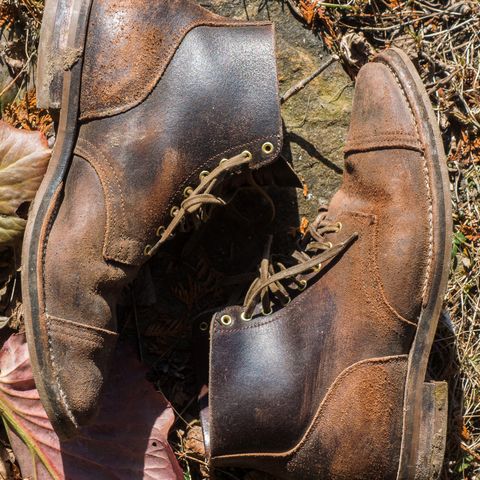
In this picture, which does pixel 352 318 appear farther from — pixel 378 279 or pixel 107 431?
pixel 107 431

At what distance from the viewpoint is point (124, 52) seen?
77.7 inches

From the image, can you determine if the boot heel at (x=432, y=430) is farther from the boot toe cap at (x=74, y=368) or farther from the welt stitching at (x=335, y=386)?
the boot toe cap at (x=74, y=368)

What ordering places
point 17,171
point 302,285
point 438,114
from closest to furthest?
1. point 302,285
2. point 17,171
3. point 438,114

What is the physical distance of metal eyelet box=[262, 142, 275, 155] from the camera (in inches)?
80.5

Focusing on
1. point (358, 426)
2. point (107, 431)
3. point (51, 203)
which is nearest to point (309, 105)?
point (51, 203)

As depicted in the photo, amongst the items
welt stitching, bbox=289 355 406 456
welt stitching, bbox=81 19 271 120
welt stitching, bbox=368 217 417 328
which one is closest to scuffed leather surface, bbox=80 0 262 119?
welt stitching, bbox=81 19 271 120

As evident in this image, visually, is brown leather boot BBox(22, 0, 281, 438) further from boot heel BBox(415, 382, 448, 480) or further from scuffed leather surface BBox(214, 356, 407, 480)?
boot heel BBox(415, 382, 448, 480)

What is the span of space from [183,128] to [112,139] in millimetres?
176

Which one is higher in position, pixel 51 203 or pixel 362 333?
pixel 51 203

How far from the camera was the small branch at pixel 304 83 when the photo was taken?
2369 mm

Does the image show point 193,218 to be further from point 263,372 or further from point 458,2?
point 458,2

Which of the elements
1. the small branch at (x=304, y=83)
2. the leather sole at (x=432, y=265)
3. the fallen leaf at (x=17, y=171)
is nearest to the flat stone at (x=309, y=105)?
the small branch at (x=304, y=83)

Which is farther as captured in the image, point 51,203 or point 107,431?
point 107,431

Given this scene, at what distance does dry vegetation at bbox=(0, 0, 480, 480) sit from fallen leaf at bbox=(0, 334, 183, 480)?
0.34 ft
